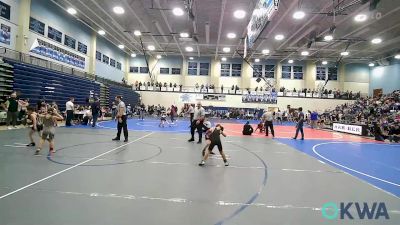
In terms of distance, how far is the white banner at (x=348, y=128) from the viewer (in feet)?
63.8

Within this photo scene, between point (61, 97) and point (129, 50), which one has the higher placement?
point (129, 50)

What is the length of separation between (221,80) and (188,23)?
58.8ft

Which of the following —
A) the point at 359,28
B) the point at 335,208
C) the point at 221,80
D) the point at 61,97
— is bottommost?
the point at 335,208

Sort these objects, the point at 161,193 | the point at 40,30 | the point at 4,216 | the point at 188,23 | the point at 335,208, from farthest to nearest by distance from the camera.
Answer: the point at 188,23, the point at 40,30, the point at 161,193, the point at 335,208, the point at 4,216

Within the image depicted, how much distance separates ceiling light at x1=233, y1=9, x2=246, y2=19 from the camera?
69.7ft

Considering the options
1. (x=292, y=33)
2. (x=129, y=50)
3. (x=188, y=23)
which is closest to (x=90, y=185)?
(x=188, y=23)

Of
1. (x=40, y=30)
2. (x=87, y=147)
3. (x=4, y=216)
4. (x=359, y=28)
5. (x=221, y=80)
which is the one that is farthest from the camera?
(x=221, y=80)

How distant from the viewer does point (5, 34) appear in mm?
17250

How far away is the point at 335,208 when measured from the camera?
440 cm

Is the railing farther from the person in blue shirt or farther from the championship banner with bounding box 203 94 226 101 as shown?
the person in blue shirt

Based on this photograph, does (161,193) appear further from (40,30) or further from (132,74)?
(132,74)

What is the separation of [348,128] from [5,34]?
83.4 feet

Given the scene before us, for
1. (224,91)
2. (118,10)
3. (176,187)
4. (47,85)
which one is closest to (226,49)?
(224,91)

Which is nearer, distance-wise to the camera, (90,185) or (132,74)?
(90,185)
